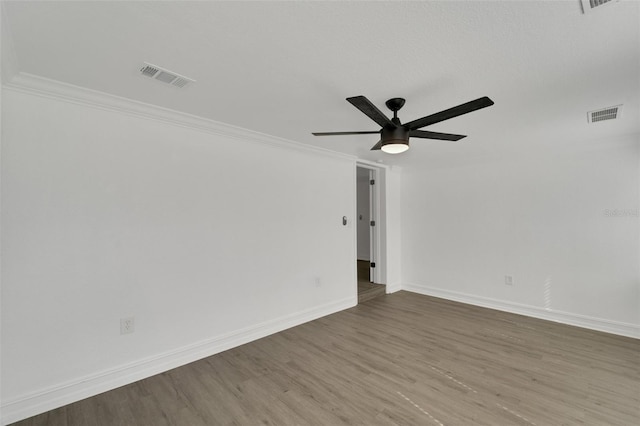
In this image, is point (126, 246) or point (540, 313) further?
point (540, 313)

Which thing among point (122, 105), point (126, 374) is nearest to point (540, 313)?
point (126, 374)

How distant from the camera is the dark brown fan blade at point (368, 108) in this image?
171cm

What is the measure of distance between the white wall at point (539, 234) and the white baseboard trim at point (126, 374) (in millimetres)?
2977

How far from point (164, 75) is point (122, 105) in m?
0.71

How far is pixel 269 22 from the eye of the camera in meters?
1.43

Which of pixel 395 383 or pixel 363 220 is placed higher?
pixel 363 220

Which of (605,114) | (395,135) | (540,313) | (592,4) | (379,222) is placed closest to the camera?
(592,4)

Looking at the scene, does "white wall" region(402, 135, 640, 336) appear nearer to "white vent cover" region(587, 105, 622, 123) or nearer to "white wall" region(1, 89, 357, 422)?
"white vent cover" region(587, 105, 622, 123)

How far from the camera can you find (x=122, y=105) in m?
2.37

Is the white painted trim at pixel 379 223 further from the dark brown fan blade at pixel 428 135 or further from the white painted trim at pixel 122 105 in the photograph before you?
the dark brown fan blade at pixel 428 135

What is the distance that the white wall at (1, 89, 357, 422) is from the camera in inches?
79.6

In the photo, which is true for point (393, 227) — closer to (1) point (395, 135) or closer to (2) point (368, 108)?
(1) point (395, 135)

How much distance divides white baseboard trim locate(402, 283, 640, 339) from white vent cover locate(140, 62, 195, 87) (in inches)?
188

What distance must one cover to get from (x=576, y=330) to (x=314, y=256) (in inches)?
131
